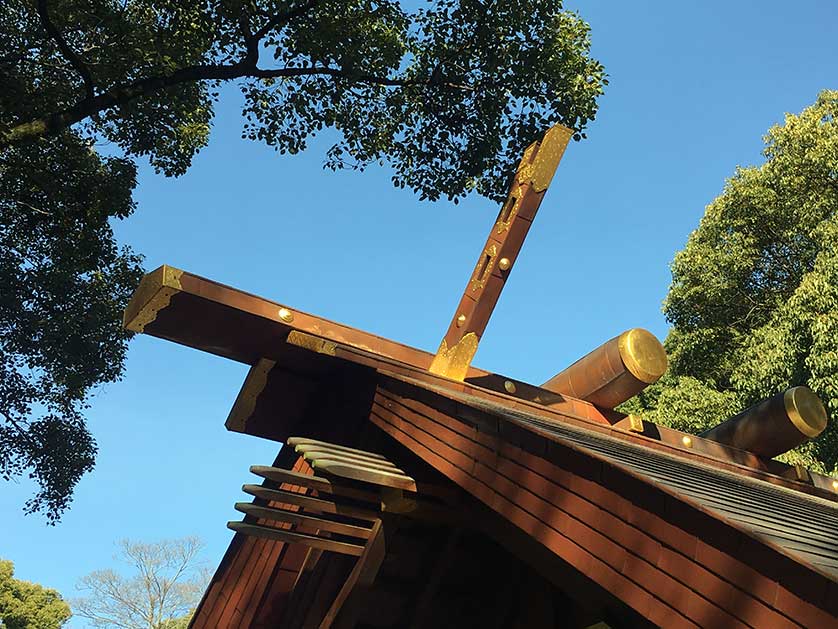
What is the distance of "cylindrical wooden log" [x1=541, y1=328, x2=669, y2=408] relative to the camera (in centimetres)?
577

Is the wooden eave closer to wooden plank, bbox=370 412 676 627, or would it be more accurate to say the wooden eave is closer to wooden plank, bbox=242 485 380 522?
wooden plank, bbox=370 412 676 627

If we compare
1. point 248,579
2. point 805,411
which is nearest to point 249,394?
point 248,579

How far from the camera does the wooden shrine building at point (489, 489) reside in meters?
1.98

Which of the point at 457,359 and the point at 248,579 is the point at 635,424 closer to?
the point at 457,359

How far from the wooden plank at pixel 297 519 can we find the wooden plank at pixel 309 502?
2.3 inches

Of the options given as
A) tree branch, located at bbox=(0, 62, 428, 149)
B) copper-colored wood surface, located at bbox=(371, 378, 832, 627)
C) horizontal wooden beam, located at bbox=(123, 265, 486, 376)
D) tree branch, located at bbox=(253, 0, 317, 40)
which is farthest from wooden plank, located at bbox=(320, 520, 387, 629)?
tree branch, located at bbox=(253, 0, 317, 40)

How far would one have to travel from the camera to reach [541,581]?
176 inches

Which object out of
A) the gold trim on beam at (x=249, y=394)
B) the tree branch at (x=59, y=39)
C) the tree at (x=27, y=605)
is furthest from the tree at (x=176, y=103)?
the tree at (x=27, y=605)

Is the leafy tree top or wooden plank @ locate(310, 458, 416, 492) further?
the leafy tree top

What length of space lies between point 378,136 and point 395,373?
9.52 metres

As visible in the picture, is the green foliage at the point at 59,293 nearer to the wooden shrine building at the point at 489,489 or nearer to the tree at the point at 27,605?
the wooden shrine building at the point at 489,489

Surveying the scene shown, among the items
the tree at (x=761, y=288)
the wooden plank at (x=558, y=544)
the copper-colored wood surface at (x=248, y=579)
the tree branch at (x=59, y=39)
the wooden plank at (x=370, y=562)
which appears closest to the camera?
the wooden plank at (x=558, y=544)

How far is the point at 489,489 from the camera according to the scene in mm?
2863

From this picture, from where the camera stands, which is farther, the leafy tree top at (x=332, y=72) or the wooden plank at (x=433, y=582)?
the leafy tree top at (x=332, y=72)
